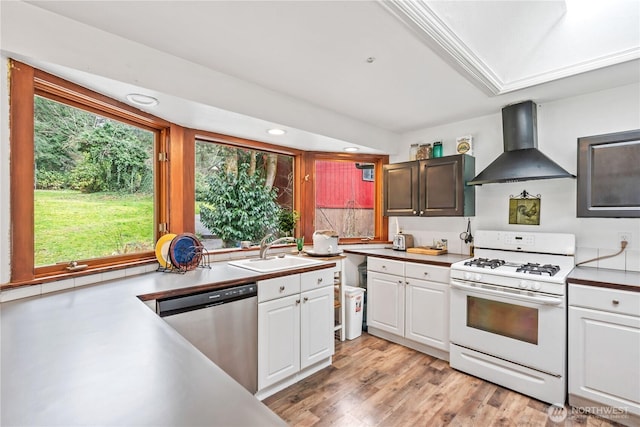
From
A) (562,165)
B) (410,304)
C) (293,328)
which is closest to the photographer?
(293,328)

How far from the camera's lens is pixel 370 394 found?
2.18m

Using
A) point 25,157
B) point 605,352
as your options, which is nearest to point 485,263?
point 605,352

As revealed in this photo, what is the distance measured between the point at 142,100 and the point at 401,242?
275 centimetres

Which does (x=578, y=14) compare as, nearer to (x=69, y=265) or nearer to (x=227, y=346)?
(x=227, y=346)

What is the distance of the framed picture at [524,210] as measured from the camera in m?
2.69

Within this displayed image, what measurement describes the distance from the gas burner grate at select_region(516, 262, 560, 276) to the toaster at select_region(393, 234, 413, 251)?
1.21 meters

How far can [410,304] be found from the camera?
2.87 metres

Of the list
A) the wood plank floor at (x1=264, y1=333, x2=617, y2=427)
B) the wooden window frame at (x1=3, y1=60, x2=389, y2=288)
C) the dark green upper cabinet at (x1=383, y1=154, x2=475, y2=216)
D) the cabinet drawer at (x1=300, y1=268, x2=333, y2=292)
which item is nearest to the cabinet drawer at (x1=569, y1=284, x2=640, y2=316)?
the wood plank floor at (x1=264, y1=333, x2=617, y2=427)

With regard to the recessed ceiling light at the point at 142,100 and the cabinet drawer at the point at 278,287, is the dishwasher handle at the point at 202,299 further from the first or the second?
the recessed ceiling light at the point at 142,100

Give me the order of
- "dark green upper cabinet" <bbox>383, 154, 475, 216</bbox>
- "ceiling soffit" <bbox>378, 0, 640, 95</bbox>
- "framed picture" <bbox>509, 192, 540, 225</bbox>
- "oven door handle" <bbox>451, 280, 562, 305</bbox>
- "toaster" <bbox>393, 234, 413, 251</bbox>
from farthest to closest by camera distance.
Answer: "toaster" <bbox>393, 234, 413, 251</bbox>
"dark green upper cabinet" <bbox>383, 154, 475, 216</bbox>
"framed picture" <bbox>509, 192, 540, 225</bbox>
"oven door handle" <bbox>451, 280, 562, 305</bbox>
"ceiling soffit" <bbox>378, 0, 640, 95</bbox>

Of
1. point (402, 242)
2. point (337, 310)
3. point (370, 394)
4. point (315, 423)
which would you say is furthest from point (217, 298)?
point (402, 242)

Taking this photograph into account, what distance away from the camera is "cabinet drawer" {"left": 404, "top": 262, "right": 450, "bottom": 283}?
8.70 feet

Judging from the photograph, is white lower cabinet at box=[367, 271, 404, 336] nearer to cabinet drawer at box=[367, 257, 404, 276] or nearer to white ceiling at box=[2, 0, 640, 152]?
cabinet drawer at box=[367, 257, 404, 276]

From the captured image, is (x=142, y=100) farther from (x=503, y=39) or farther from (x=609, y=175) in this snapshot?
(x=609, y=175)
